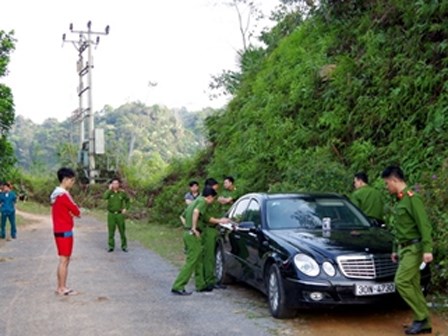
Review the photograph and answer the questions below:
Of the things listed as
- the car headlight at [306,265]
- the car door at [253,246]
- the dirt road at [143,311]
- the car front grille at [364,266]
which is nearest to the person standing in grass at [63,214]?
the dirt road at [143,311]

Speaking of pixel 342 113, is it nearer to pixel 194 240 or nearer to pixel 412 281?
pixel 194 240

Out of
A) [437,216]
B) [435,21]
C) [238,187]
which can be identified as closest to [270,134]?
[238,187]

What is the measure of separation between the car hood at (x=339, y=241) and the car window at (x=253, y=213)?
1.93ft

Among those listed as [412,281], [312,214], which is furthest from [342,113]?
[412,281]

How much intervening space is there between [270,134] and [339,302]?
435 inches

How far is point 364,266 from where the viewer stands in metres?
6.91

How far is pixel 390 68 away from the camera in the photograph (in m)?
13.9

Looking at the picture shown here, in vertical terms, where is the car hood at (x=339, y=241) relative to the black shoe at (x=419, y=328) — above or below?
above

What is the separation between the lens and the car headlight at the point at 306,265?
6.92 meters

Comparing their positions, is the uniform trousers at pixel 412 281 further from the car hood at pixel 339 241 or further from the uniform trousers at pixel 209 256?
the uniform trousers at pixel 209 256

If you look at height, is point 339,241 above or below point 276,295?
above

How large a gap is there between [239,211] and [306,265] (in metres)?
2.88

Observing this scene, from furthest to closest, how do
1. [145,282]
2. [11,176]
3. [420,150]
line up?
[11,176]
[420,150]
[145,282]

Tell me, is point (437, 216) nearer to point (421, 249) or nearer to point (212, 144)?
point (421, 249)
